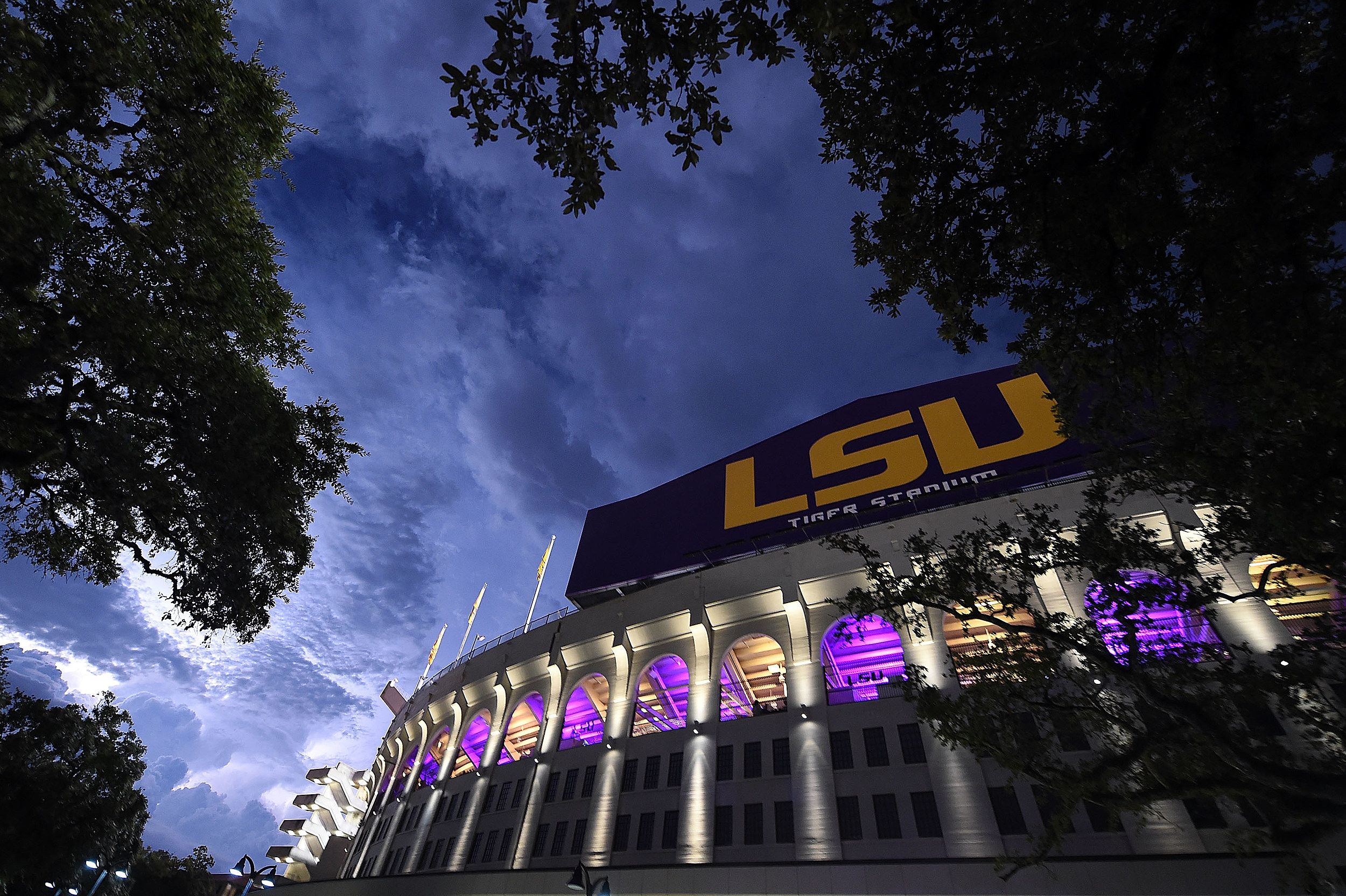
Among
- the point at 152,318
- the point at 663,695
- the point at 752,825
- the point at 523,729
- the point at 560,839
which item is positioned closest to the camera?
the point at 152,318

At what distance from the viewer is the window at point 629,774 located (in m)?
29.0

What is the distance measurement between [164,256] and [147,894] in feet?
206

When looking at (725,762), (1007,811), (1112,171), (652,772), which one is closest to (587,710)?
(652,772)

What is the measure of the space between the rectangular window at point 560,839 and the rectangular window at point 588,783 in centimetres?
156

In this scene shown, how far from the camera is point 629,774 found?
29469 mm

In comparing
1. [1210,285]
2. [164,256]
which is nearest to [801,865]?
[1210,285]

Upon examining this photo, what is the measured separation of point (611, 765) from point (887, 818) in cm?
1438

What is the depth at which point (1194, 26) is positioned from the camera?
7.98m

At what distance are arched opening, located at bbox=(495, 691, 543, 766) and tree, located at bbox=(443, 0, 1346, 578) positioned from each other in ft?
130

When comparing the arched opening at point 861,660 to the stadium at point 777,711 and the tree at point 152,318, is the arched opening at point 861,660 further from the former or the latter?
the tree at point 152,318

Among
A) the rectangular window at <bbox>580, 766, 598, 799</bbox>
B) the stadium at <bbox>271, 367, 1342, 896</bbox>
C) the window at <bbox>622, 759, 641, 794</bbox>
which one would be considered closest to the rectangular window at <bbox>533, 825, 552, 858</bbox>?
the stadium at <bbox>271, 367, 1342, 896</bbox>

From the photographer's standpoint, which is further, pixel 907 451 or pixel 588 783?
pixel 907 451

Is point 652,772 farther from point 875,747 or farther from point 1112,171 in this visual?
point 1112,171

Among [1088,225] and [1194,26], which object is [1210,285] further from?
[1194,26]
